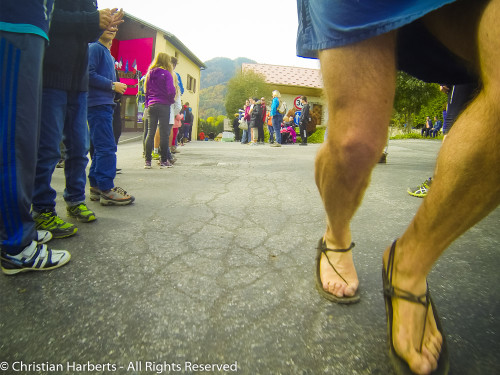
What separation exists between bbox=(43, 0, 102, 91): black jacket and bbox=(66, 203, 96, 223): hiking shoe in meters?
0.76

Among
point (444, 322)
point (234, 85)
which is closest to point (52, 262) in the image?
point (444, 322)

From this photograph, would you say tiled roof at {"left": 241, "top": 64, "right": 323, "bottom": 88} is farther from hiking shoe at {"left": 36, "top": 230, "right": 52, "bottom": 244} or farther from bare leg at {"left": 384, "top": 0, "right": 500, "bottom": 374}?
bare leg at {"left": 384, "top": 0, "right": 500, "bottom": 374}

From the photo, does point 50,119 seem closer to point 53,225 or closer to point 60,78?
point 60,78

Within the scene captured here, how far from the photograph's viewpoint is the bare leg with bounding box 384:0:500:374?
688mm

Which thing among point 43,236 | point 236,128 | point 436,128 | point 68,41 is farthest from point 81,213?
point 436,128

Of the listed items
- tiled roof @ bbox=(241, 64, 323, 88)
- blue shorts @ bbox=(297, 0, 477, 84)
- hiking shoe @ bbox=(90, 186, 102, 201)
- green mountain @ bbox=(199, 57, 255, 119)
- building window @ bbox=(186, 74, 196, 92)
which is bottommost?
hiking shoe @ bbox=(90, 186, 102, 201)

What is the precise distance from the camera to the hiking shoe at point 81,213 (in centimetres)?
202

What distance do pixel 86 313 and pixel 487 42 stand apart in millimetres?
1362

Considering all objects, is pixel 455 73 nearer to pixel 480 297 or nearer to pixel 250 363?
pixel 480 297

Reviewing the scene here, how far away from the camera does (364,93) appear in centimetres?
91

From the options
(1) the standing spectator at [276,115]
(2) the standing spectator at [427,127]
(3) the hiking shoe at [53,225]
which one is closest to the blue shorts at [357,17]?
(3) the hiking shoe at [53,225]

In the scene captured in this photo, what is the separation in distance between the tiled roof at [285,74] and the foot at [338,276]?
29047mm

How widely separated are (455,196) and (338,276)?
22.6 inches

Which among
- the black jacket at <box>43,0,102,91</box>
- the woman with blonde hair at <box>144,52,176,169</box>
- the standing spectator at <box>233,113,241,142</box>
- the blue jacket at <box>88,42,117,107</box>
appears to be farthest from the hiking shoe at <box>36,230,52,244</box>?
the standing spectator at <box>233,113,241,142</box>
